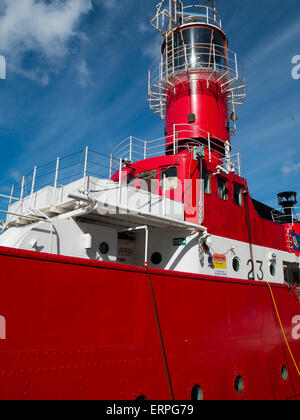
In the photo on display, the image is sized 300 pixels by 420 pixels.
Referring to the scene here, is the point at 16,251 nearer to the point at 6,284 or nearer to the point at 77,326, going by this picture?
the point at 6,284

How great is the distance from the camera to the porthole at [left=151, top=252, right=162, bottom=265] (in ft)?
30.6

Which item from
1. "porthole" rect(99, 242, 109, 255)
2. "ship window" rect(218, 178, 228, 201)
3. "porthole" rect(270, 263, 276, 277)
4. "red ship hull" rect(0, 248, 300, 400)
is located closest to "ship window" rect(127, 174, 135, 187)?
"ship window" rect(218, 178, 228, 201)

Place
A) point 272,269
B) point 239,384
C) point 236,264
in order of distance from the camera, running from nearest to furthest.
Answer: point 239,384 → point 236,264 → point 272,269

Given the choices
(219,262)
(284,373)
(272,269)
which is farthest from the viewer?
(272,269)

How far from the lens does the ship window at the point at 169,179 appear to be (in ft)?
32.0

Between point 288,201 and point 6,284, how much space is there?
15.3 metres

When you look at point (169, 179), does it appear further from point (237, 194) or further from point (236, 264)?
point (236, 264)

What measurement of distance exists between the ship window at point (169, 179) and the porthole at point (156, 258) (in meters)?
1.89

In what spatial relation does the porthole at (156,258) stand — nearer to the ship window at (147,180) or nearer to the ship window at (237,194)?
the ship window at (147,180)

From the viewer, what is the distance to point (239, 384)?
7.64 metres

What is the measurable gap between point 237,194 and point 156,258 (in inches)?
143

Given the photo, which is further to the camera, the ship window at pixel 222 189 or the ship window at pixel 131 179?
the ship window at pixel 131 179

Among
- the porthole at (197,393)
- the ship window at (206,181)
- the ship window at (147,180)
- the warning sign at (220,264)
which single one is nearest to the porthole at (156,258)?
the warning sign at (220,264)

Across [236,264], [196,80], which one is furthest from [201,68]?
[236,264]
